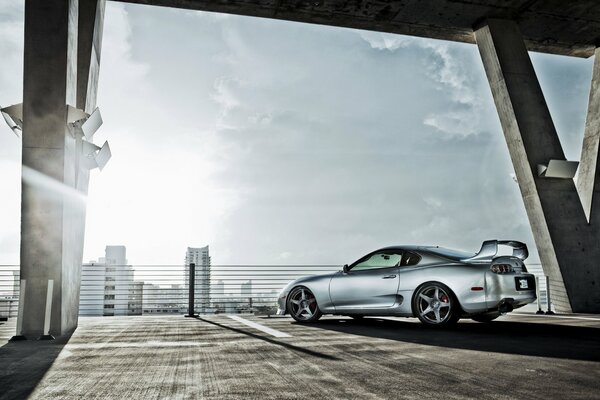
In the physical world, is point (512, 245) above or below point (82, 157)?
below

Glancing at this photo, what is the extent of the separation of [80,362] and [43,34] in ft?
17.3

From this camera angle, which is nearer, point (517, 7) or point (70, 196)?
point (70, 196)

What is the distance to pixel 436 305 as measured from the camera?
7422 mm

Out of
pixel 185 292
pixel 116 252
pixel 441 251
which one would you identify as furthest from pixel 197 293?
pixel 116 252

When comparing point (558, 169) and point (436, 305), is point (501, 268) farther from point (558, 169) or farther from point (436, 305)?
point (558, 169)

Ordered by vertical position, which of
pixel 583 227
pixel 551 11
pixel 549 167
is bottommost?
pixel 583 227

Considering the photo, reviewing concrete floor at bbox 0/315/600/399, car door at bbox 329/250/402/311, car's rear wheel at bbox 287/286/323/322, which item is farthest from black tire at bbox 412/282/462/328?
car's rear wheel at bbox 287/286/323/322

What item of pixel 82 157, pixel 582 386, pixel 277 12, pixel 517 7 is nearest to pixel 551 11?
pixel 517 7

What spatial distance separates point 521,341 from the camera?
552 cm

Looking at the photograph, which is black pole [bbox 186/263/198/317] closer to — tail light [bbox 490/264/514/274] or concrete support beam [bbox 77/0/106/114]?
concrete support beam [bbox 77/0/106/114]

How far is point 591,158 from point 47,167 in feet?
40.8

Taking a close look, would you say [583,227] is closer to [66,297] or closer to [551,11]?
[551,11]

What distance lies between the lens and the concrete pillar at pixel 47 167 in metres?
7.03

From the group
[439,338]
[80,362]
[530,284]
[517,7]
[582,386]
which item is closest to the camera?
[582,386]
